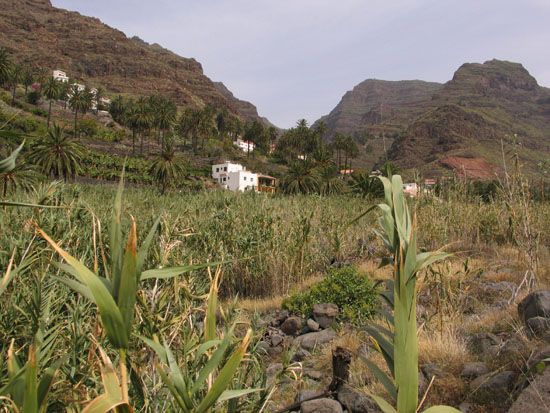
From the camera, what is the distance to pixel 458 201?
32.4 ft

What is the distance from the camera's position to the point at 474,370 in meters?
3.40

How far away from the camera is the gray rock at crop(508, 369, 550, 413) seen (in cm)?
227

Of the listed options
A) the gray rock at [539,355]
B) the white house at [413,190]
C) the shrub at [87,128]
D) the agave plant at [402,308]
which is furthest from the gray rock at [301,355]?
the shrub at [87,128]

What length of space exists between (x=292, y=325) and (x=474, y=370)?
11.7 ft

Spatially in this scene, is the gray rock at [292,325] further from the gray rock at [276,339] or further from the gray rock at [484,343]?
the gray rock at [484,343]

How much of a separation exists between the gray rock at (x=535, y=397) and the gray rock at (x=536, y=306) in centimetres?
154

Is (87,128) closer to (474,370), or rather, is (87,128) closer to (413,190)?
(413,190)

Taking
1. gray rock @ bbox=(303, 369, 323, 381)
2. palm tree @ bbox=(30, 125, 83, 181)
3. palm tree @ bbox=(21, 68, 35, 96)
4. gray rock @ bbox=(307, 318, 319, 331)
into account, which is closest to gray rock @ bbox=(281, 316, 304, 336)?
gray rock @ bbox=(307, 318, 319, 331)

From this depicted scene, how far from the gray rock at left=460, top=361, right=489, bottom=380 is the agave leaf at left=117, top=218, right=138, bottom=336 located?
10.8ft

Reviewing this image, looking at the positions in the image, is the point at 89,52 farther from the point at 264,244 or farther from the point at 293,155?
the point at 264,244

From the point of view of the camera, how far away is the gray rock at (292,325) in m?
6.64

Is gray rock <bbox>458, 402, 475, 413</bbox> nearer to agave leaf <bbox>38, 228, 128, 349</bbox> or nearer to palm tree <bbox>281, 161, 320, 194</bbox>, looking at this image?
agave leaf <bbox>38, 228, 128, 349</bbox>

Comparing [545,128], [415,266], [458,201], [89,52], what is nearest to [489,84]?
[545,128]

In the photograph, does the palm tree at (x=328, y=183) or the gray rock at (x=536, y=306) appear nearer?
the gray rock at (x=536, y=306)
